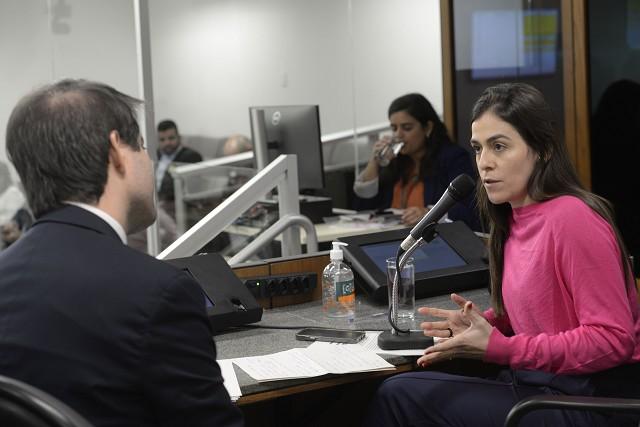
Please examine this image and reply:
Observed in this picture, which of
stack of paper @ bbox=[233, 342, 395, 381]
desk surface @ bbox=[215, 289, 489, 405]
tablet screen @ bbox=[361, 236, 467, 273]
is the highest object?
tablet screen @ bbox=[361, 236, 467, 273]

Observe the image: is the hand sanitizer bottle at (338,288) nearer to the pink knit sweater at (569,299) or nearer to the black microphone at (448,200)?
the black microphone at (448,200)

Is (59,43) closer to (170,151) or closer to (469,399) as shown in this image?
(170,151)

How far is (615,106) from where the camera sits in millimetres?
3965

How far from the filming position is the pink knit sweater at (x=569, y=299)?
186cm

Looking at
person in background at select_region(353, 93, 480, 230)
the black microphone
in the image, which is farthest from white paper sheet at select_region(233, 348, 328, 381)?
person in background at select_region(353, 93, 480, 230)

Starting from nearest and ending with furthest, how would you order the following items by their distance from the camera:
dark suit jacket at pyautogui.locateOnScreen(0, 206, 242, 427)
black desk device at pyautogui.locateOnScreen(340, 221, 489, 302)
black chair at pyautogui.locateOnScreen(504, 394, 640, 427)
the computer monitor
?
dark suit jacket at pyautogui.locateOnScreen(0, 206, 242, 427), black chair at pyautogui.locateOnScreen(504, 394, 640, 427), black desk device at pyautogui.locateOnScreen(340, 221, 489, 302), the computer monitor

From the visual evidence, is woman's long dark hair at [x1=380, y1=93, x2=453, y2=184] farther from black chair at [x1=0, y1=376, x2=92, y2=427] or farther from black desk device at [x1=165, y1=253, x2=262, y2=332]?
black chair at [x1=0, y1=376, x2=92, y2=427]

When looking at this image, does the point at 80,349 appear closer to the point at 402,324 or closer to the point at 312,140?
the point at 402,324

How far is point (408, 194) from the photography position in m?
4.60

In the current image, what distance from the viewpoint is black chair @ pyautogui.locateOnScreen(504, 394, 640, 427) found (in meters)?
1.66

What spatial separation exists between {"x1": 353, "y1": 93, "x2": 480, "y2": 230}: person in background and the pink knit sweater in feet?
7.16

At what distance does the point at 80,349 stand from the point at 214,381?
0.20 meters

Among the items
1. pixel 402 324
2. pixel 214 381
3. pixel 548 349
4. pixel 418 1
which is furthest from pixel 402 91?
pixel 214 381

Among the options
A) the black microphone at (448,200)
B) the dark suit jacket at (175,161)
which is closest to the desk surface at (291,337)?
the black microphone at (448,200)
